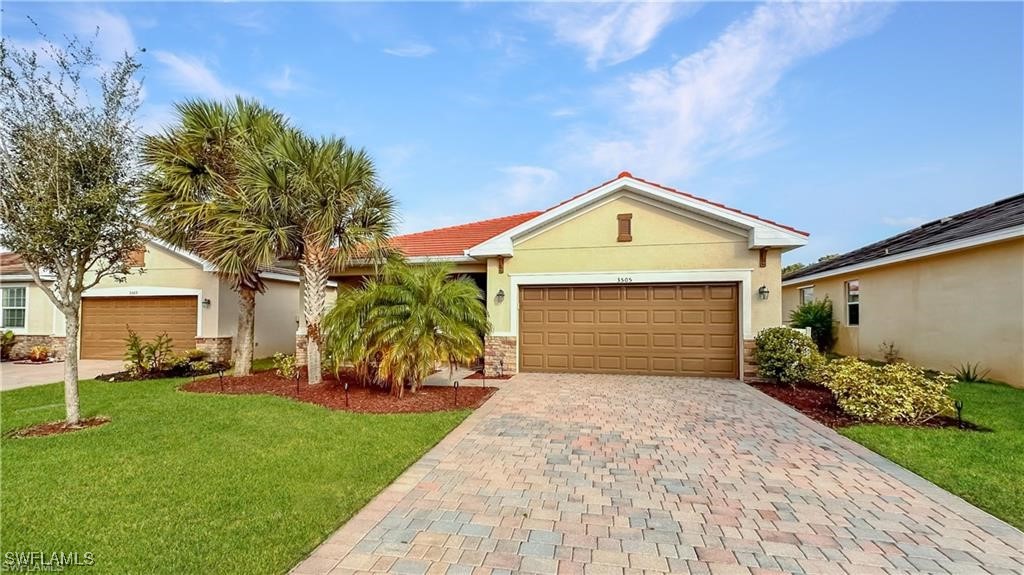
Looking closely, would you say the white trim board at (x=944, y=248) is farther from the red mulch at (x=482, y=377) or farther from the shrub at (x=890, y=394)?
the red mulch at (x=482, y=377)

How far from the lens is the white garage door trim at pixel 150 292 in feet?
47.7

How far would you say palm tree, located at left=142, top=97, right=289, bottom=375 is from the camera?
9.52m

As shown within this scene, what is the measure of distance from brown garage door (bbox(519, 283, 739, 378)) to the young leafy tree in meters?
8.67

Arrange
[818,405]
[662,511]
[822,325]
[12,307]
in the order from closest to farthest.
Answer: [662,511] → [818,405] → [12,307] → [822,325]

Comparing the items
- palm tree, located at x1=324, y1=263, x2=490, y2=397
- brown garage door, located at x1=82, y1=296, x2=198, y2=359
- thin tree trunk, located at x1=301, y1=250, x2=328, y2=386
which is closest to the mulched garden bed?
palm tree, located at x1=324, y1=263, x2=490, y2=397

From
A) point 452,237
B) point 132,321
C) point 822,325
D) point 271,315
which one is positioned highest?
point 452,237

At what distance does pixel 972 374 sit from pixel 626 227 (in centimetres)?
894

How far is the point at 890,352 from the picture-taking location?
1348 cm

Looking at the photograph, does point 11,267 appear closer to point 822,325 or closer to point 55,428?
point 55,428

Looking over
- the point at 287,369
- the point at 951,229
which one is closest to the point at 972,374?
the point at 951,229

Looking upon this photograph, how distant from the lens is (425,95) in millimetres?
13812

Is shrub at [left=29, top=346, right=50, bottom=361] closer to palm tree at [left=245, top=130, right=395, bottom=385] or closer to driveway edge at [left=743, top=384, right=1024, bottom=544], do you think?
palm tree at [left=245, top=130, right=395, bottom=385]

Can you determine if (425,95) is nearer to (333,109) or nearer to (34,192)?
(333,109)

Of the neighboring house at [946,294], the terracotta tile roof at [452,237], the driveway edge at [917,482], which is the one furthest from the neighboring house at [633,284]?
the neighboring house at [946,294]
